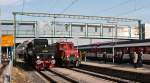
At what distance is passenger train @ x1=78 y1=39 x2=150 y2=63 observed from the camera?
4505 centimetres

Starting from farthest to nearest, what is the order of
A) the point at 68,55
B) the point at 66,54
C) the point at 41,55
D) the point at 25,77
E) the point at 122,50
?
the point at 122,50, the point at 66,54, the point at 68,55, the point at 41,55, the point at 25,77

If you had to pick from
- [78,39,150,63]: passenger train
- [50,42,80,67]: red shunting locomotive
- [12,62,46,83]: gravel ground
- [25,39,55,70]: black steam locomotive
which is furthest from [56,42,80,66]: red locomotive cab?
[12,62,46,83]: gravel ground

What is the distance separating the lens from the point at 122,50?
174 feet

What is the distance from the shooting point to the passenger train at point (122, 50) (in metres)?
45.0

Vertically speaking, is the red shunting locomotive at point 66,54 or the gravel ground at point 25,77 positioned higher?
the red shunting locomotive at point 66,54

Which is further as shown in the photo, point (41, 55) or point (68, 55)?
point (68, 55)

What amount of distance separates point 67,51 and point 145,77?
22.0 metres

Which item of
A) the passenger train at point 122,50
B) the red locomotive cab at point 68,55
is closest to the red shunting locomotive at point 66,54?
the red locomotive cab at point 68,55

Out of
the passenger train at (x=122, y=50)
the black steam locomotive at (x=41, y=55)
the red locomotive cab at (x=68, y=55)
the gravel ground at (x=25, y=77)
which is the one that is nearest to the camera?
the gravel ground at (x=25, y=77)

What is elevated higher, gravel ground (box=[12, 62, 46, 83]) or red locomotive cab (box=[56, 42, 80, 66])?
red locomotive cab (box=[56, 42, 80, 66])

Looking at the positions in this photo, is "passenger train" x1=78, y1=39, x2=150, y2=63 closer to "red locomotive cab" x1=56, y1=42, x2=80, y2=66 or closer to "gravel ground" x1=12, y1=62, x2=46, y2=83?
"red locomotive cab" x1=56, y1=42, x2=80, y2=66

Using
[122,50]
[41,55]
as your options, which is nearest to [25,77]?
[41,55]

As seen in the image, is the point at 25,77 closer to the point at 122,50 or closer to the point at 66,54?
the point at 66,54

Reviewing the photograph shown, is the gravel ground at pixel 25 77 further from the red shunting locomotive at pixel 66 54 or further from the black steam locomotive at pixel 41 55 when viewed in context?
the red shunting locomotive at pixel 66 54
